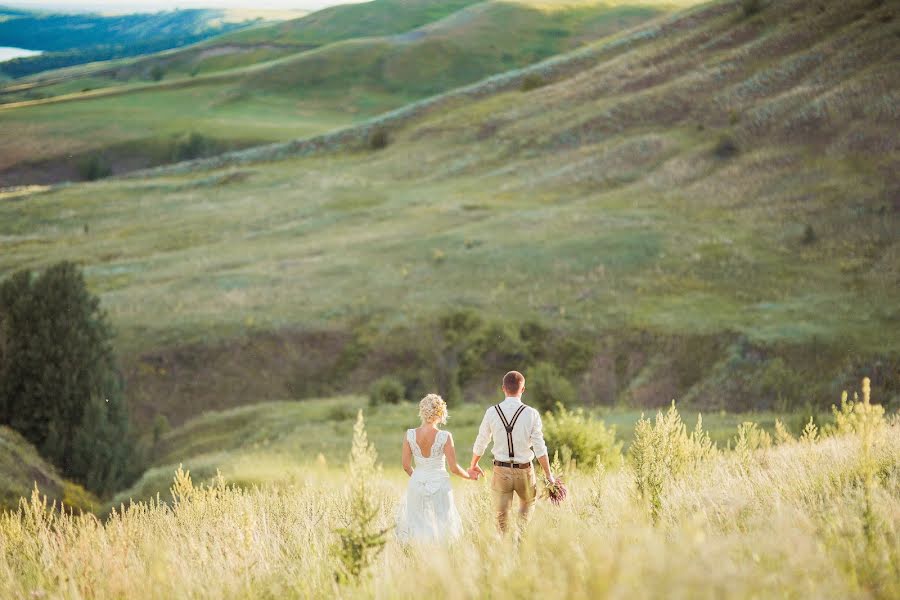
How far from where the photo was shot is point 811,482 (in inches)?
281

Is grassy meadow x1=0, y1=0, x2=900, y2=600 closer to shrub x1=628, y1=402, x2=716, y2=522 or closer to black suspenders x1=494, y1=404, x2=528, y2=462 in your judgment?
shrub x1=628, y1=402, x2=716, y2=522

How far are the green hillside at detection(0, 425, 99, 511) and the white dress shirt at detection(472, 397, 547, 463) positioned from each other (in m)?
9.05

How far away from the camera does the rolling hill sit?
30781 mm

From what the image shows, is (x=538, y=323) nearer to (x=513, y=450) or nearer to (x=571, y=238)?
(x=571, y=238)

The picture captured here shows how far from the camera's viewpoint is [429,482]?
770 centimetres

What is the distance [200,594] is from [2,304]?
2087 centimetres

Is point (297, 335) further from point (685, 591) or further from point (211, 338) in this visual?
point (685, 591)

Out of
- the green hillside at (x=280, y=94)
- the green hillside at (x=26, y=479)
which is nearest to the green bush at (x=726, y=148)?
the green hillside at (x=26, y=479)

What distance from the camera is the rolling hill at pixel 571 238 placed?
30.8m

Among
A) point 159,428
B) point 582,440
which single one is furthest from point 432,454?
point 159,428

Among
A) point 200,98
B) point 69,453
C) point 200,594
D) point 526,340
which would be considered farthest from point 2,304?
point 200,98

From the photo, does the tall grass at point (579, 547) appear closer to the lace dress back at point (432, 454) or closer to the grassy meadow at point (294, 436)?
the lace dress back at point (432, 454)

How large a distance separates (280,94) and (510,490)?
5352 inches

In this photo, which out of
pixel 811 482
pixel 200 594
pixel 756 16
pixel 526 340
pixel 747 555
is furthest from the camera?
pixel 756 16
